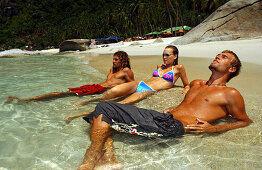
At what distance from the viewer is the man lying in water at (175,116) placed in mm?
2107

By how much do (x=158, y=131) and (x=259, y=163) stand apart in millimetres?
1050

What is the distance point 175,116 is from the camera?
2.46m

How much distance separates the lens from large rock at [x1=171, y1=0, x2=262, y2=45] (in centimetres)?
1161

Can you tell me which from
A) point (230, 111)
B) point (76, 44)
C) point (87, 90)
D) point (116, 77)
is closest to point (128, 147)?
point (230, 111)

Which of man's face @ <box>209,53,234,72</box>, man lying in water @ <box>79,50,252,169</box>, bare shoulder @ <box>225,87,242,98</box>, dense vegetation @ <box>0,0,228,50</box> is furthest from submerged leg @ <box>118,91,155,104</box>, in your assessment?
dense vegetation @ <box>0,0,228,50</box>

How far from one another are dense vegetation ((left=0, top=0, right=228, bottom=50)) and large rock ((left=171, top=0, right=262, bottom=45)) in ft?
105

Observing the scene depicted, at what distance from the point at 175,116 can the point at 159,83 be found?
1902mm

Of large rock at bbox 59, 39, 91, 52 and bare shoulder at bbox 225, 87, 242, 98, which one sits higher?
large rock at bbox 59, 39, 91, 52

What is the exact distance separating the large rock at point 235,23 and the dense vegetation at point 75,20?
31878mm

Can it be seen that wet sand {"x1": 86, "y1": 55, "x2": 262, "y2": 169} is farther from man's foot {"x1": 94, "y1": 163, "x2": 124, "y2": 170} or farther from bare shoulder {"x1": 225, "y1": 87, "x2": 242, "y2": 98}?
bare shoulder {"x1": 225, "y1": 87, "x2": 242, "y2": 98}

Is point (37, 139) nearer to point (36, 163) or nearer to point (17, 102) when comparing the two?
point (36, 163)

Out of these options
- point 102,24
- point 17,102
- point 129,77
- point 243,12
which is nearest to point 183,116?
point 129,77

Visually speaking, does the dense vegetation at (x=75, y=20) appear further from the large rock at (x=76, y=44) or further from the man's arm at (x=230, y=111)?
the man's arm at (x=230, y=111)

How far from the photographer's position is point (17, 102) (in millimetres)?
4090
